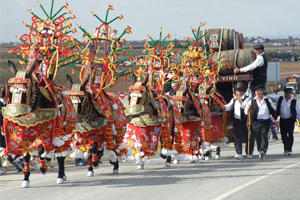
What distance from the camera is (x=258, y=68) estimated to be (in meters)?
21.0

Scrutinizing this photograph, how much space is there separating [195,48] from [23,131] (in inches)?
333

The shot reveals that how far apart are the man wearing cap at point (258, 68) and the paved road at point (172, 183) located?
4.35 metres

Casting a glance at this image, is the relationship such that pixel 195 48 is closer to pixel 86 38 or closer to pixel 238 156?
pixel 238 156

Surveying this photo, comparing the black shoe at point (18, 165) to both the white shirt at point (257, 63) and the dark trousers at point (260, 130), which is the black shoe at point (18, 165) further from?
the white shirt at point (257, 63)

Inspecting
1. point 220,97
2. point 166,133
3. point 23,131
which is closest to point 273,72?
point 220,97

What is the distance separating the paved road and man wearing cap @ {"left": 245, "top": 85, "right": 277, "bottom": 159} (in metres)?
1.80

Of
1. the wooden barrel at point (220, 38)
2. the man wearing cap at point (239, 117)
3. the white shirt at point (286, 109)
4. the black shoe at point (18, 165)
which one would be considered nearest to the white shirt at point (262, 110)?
the man wearing cap at point (239, 117)

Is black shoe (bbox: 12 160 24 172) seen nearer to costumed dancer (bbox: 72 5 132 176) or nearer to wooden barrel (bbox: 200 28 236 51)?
costumed dancer (bbox: 72 5 132 176)

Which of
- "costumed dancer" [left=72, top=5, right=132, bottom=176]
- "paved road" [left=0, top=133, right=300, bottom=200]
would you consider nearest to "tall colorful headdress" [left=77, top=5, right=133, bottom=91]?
"costumed dancer" [left=72, top=5, right=132, bottom=176]

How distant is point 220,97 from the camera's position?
2136 centimetres

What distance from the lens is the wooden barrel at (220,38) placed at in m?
22.7

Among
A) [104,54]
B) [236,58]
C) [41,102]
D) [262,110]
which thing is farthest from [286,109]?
[41,102]

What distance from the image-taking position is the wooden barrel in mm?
22733

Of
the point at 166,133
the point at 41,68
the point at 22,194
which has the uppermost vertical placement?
the point at 41,68
